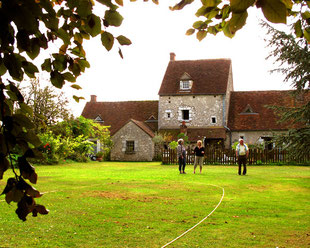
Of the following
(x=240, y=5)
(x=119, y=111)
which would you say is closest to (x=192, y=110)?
(x=119, y=111)

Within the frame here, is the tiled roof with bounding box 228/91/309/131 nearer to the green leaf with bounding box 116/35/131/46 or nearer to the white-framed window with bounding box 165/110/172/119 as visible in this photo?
the white-framed window with bounding box 165/110/172/119

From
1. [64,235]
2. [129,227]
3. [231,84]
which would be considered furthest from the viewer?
[231,84]

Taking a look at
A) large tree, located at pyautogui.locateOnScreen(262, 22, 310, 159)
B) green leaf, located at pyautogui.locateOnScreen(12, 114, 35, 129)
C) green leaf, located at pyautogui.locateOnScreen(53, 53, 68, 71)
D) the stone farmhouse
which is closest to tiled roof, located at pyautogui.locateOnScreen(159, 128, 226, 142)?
the stone farmhouse

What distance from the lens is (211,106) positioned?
121 ft

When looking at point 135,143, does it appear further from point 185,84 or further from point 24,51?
point 24,51

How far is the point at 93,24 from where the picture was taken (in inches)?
79.6

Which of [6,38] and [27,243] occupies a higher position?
[6,38]

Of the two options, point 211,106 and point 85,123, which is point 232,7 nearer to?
point 85,123

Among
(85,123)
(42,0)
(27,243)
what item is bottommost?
(27,243)

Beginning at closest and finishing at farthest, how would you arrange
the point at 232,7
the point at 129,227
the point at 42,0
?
the point at 232,7, the point at 42,0, the point at 129,227

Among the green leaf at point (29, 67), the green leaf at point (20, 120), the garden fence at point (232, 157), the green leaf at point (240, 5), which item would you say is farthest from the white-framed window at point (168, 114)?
the green leaf at point (240, 5)

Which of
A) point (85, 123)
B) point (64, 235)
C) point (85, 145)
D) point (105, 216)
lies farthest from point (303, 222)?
Answer: point (85, 123)

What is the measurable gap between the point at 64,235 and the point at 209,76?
34770 mm

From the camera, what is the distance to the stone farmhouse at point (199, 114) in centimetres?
3491
